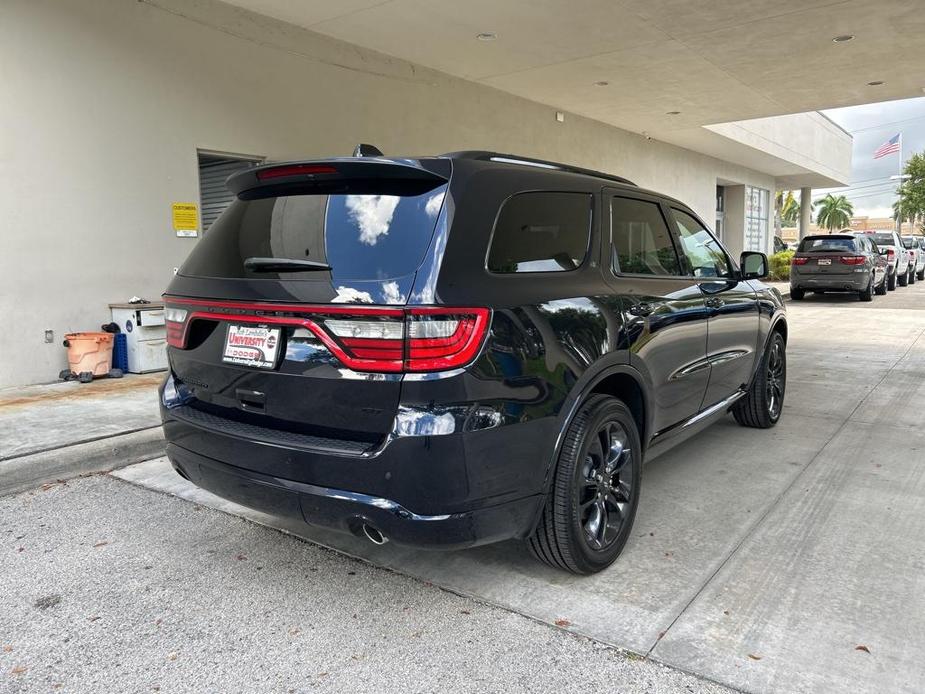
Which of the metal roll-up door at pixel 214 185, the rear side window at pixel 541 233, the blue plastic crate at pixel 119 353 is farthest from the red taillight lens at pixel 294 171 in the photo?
the metal roll-up door at pixel 214 185

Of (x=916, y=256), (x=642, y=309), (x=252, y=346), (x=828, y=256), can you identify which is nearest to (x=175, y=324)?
(x=252, y=346)

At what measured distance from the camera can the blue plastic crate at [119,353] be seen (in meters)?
7.94

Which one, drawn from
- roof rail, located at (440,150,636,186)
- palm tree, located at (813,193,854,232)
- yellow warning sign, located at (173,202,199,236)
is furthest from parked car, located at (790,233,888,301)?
palm tree, located at (813,193,854,232)

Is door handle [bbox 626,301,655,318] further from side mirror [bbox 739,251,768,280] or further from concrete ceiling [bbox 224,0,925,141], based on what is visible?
concrete ceiling [bbox 224,0,925,141]

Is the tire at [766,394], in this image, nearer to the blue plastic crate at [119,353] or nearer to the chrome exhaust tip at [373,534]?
the chrome exhaust tip at [373,534]

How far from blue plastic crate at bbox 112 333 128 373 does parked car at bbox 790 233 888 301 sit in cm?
1656

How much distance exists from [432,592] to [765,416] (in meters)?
3.66

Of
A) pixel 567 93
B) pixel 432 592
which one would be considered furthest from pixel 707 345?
pixel 567 93

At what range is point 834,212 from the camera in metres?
96.8

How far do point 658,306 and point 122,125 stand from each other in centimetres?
687

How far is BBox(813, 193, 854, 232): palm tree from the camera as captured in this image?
96500 millimetres

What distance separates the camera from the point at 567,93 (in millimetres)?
13422

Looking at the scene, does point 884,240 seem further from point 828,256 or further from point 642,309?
point 642,309

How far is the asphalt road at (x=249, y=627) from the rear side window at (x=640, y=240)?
6.04 ft
